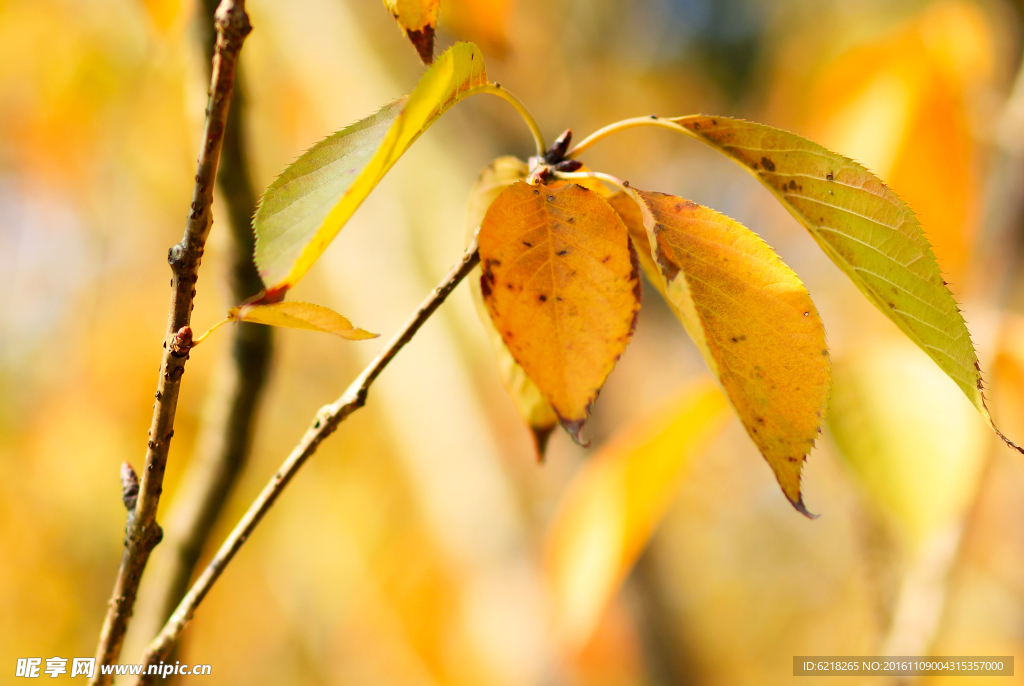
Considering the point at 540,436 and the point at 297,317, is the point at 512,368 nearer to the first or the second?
the point at 540,436

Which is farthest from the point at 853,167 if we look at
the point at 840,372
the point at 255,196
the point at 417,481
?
the point at 417,481

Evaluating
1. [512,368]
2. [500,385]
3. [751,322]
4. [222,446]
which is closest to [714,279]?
[751,322]

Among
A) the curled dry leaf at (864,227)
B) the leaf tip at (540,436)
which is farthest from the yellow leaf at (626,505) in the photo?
the curled dry leaf at (864,227)

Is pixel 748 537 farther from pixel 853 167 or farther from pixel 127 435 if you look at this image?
pixel 853 167

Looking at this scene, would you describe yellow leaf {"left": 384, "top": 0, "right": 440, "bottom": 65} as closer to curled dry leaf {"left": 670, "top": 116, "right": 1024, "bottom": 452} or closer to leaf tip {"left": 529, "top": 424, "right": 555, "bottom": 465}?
curled dry leaf {"left": 670, "top": 116, "right": 1024, "bottom": 452}

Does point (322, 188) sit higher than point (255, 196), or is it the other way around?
point (255, 196)

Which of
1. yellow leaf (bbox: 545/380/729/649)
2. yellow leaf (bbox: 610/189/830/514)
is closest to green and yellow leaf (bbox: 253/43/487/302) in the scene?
yellow leaf (bbox: 610/189/830/514)
